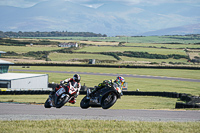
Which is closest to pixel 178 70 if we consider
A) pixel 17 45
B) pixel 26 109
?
pixel 26 109

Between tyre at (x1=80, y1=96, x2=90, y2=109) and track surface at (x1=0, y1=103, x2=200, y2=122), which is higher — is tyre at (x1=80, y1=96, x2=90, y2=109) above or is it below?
above

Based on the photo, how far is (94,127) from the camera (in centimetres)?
1772

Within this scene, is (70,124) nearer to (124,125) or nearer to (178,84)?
(124,125)

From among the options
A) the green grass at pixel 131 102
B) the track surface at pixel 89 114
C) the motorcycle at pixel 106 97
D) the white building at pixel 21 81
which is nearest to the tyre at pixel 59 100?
the motorcycle at pixel 106 97

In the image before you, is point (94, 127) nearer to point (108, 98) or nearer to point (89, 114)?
point (108, 98)

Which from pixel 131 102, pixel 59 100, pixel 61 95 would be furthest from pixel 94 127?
pixel 131 102

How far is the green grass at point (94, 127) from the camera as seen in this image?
16.8 metres

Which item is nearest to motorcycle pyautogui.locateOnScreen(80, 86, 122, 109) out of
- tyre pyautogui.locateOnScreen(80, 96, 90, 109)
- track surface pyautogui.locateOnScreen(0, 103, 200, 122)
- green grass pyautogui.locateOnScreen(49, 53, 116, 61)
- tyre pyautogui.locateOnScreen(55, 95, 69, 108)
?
tyre pyautogui.locateOnScreen(80, 96, 90, 109)

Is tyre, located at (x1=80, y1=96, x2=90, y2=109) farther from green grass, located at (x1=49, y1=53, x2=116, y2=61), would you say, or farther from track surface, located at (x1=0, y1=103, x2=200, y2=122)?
green grass, located at (x1=49, y1=53, x2=116, y2=61)

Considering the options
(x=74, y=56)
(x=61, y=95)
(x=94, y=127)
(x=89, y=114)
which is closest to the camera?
(x=61, y=95)

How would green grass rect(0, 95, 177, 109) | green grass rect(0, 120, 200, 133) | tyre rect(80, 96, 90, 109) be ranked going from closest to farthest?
1. tyre rect(80, 96, 90, 109)
2. green grass rect(0, 120, 200, 133)
3. green grass rect(0, 95, 177, 109)

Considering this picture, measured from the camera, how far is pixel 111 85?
14688 millimetres

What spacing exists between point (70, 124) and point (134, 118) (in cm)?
552

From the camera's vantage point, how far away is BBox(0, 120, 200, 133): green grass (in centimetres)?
1675
